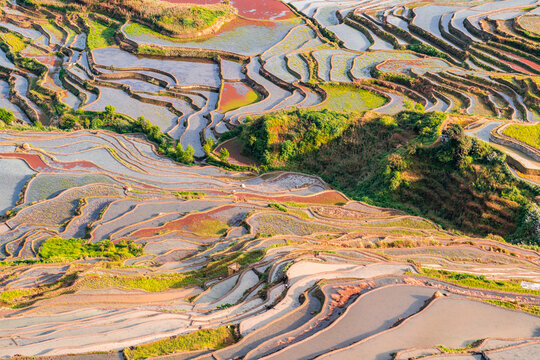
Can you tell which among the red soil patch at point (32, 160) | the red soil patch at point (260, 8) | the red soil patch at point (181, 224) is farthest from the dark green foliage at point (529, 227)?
the red soil patch at point (260, 8)

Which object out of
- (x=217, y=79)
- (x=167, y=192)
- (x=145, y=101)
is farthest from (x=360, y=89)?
(x=167, y=192)

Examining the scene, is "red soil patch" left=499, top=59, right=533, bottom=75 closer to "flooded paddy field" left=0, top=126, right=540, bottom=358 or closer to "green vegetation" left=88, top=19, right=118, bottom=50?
"flooded paddy field" left=0, top=126, right=540, bottom=358

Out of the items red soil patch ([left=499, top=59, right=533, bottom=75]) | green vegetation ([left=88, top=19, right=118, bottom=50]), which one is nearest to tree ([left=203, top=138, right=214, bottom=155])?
green vegetation ([left=88, top=19, right=118, bottom=50])

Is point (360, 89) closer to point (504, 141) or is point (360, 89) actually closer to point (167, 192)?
point (504, 141)

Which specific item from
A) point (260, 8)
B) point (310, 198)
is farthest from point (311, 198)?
point (260, 8)

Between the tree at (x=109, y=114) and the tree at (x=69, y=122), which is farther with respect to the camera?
the tree at (x=109, y=114)

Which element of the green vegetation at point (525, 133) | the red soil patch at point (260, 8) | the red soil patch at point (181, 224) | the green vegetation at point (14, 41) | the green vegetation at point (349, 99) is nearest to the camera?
the red soil patch at point (181, 224)

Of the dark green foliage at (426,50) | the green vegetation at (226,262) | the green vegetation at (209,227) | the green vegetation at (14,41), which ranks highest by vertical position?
the dark green foliage at (426,50)

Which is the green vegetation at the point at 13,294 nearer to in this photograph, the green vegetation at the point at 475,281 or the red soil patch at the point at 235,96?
the green vegetation at the point at 475,281

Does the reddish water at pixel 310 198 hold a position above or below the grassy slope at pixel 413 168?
below
